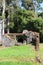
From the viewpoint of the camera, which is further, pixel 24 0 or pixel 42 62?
pixel 24 0

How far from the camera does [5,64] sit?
13.4 metres

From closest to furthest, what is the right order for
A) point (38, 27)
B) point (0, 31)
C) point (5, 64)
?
point (5, 64)
point (38, 27)
point (0, 31)

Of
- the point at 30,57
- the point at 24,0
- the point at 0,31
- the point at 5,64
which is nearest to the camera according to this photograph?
the point at 5,64

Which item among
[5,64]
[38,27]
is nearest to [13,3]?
[38,27]

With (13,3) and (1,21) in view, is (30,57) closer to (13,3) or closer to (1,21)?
Result: (1,21)

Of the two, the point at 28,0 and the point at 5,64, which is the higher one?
the point at 28,0

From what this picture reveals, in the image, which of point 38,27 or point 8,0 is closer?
point 38,27

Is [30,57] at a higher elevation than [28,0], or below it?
below

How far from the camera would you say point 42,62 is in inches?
561

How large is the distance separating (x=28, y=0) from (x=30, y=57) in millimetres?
19171

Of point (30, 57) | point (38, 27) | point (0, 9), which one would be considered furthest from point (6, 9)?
point (30, 57)

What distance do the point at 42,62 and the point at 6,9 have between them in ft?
67.9

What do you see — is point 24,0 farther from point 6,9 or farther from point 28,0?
point 6,9

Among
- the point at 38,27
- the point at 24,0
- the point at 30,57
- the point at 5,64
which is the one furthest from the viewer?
the point at 24,0
